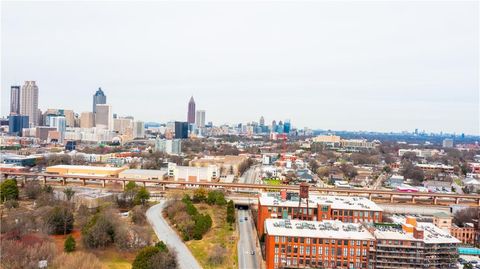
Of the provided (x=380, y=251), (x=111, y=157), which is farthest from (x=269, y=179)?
(x=380, y=251)

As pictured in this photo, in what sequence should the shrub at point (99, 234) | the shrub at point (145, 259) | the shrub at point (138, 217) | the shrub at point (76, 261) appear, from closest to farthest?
the shrub at point (76, 261) → the shrub at point (145, 259) → the shrub at point (99, 234) → the shrub at point (138, 217)

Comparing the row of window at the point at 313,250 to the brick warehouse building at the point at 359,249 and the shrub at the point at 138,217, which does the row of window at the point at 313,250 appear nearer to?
the brick warehouse building at the point at 359,249

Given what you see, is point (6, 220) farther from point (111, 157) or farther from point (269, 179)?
point (111, 157)

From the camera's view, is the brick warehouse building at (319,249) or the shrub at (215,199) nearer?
the brick warehouse building at (319,249)

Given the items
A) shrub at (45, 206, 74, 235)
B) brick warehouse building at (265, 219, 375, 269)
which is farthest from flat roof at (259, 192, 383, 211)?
shrub at (45, 206, 74, 235)

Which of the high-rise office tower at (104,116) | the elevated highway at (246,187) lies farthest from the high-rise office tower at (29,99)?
the elevated highway at (246,187)

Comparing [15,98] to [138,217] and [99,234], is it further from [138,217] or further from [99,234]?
[99,234]
